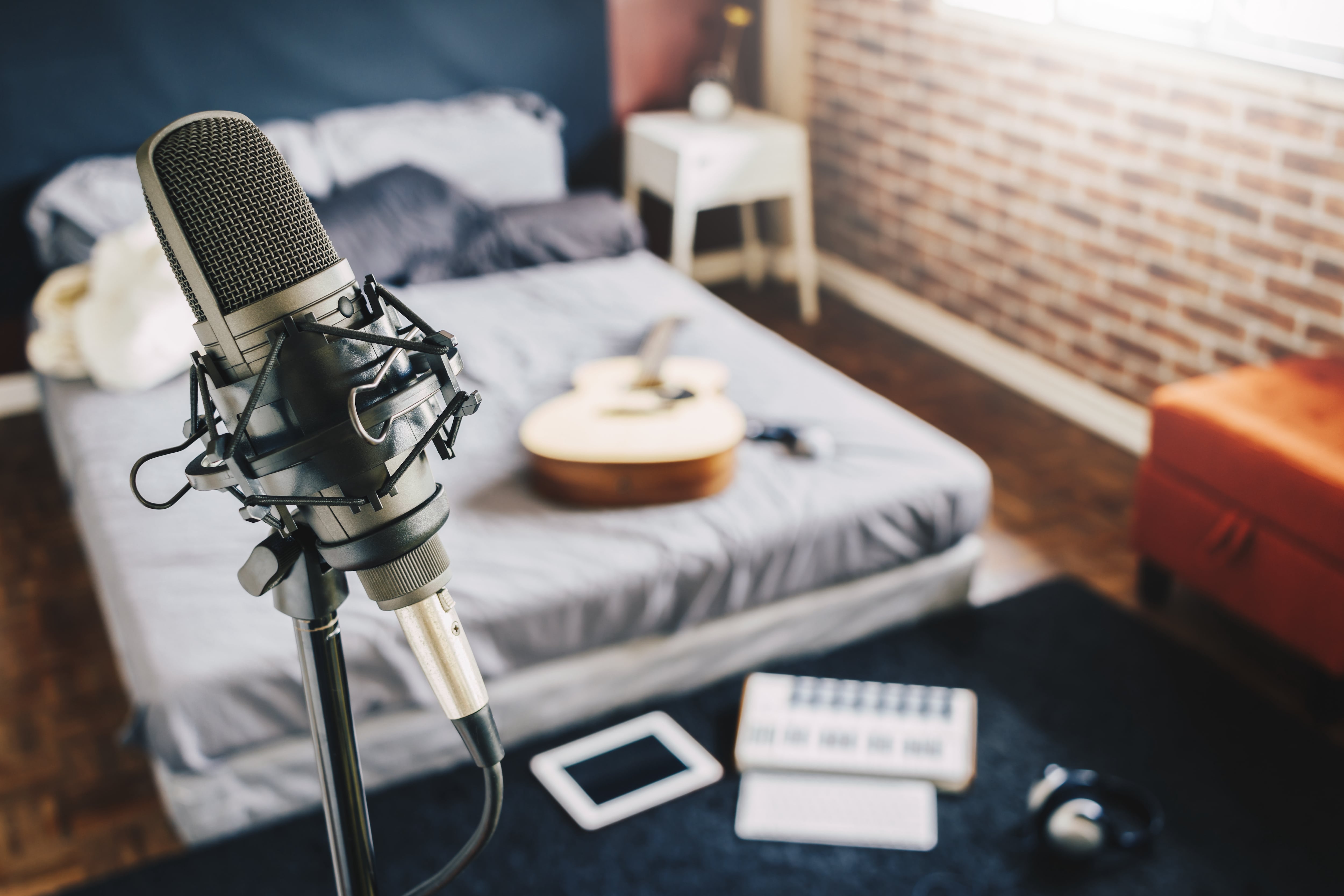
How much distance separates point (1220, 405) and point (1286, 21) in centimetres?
104

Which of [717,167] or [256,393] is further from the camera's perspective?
[717,167]

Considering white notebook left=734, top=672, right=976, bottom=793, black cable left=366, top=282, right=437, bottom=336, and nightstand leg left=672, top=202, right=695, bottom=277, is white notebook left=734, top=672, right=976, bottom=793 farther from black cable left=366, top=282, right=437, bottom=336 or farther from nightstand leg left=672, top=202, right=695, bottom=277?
nightstand leg left=672, top=202, right=695, bottom=277

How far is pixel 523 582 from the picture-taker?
1948 millimetres

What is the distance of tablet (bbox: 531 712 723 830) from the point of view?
1913mm

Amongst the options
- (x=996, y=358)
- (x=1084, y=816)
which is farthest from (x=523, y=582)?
(x=996, y=358)

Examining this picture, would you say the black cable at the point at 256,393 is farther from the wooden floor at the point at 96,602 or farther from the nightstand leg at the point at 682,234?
the nightstand leg at the point at 682,234

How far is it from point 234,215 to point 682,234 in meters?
3.40

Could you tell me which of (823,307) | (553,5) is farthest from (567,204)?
(823,307)

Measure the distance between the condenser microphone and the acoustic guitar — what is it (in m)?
1.47

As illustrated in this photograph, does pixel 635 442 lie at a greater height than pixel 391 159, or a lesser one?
lesser

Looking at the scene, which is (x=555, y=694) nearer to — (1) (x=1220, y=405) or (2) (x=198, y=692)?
(2) (x=198, y=692)

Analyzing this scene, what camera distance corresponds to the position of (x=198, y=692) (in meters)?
1.72

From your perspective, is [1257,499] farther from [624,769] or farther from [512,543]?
[512,543]

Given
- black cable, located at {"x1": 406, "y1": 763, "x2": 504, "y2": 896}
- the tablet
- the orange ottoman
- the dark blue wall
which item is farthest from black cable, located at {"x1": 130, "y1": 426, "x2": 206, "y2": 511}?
the dark blue wall
